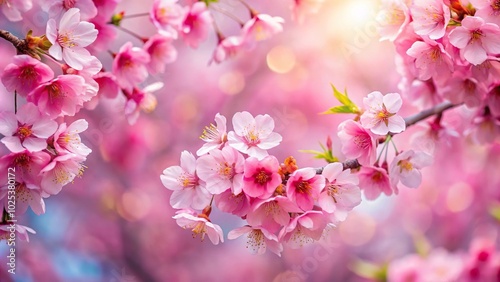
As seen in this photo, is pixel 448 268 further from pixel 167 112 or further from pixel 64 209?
pixel 64 209

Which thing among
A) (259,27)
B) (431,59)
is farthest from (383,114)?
(259,27)

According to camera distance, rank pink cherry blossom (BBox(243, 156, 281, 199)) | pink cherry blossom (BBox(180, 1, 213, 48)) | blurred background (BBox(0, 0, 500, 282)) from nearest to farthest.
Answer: pink cherry blossom (BBox(243, 156, 281, 199))
pink cherry blossom (BBox(180, 1, 213, 48))
blurred background (BBox(0, 0, 500, 282))

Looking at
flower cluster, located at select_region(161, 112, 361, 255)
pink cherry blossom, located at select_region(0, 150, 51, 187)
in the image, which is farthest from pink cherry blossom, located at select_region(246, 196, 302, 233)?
pink cherry blossom, located at select_region(0, 150, 51, 187)

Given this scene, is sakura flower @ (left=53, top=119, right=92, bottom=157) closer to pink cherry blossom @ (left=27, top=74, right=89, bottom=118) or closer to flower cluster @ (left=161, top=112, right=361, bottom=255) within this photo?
pink cherry blossom @ (left=27, top=74, right=89, bottom=118)

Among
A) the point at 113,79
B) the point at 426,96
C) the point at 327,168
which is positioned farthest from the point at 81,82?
the point at 426,96

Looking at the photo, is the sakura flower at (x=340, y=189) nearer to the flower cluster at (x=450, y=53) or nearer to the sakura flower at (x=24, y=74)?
the flower cluster at (x=450, y=53)

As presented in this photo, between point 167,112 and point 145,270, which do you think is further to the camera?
point 167,112

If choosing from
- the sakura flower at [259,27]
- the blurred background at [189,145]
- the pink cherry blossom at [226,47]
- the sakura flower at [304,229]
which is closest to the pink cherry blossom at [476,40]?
the sakura flower at [304,229]
